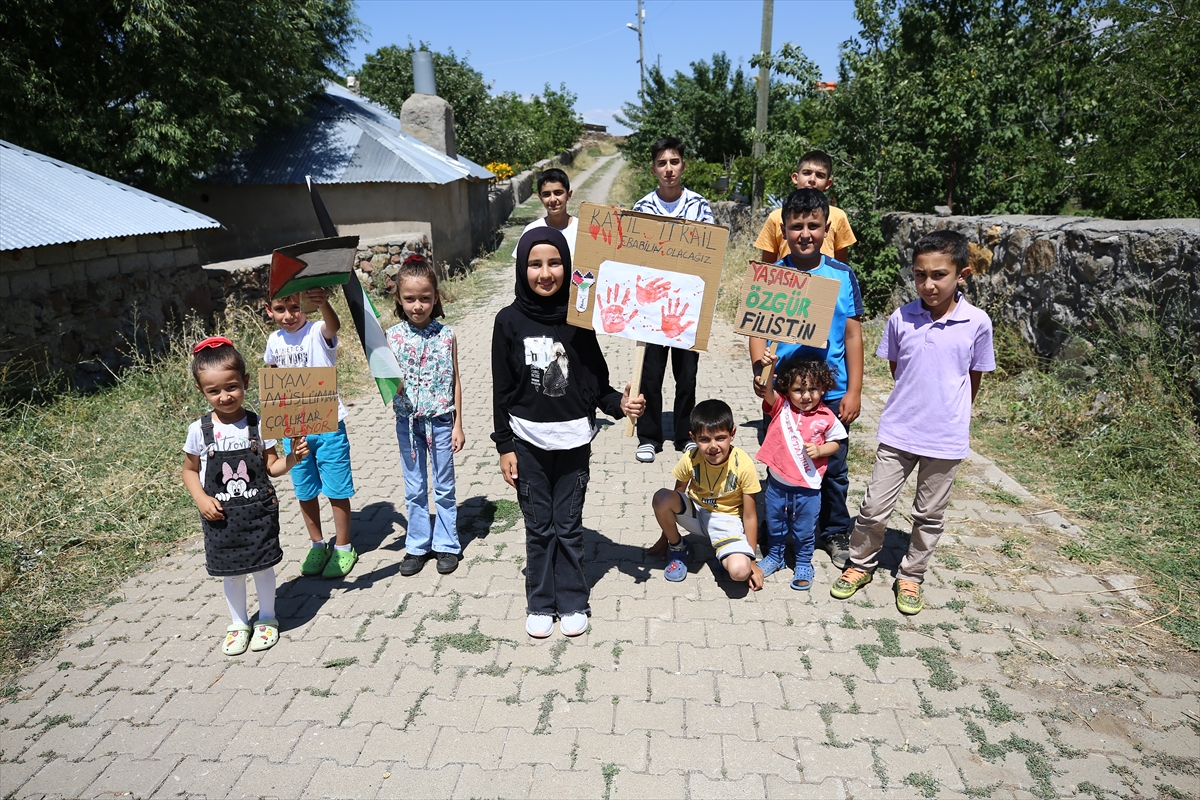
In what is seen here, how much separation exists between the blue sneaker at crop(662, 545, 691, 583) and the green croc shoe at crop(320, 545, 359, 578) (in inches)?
73.1

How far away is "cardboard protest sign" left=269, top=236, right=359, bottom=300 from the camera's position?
3.46 m

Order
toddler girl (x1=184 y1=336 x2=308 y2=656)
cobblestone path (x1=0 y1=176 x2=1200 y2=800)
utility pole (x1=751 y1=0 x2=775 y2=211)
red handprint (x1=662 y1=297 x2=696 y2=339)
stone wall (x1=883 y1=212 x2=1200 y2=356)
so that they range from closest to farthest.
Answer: cobblestone path (x1=0 y1=176 x2=1200 y2=800) < toddler girl (x1=184 y1=336 x2=308 y2=656) < red handprint (x1=662 y1=297 x2=696 y2=339) < stone wall (x1=883 y1=212 x2=1200 y2=356) < utility pole (x1=751 y1=0 x2=775 y2=211)

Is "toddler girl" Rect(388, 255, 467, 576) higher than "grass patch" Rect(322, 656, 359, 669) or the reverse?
higher

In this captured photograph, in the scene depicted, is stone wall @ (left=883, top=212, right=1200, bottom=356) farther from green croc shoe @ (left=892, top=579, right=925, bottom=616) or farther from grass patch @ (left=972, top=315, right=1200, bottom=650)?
green croc shoe @ (left=892, top=579, right=925, bottom=616)

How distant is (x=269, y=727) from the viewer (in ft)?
9.98

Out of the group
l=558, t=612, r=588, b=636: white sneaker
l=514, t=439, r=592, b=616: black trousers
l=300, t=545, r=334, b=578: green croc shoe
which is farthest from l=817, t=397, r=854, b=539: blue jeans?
l=300, t=545, r=334, b=578: green croc shoe

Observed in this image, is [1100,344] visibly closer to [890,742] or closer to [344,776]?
[890,742]

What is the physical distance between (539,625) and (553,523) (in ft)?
1.66

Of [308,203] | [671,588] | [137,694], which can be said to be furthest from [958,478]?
[308,203]

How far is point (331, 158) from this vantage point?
13.8 m

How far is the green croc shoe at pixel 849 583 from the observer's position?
3799mm

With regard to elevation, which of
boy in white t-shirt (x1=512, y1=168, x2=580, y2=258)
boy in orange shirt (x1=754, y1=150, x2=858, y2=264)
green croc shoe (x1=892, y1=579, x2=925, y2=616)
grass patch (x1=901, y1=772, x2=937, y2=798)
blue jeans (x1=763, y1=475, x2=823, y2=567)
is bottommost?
grass patch (x1=901, y1=772, x2=937, y2=798)

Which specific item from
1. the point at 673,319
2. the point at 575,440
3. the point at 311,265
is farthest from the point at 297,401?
the point at 673,319

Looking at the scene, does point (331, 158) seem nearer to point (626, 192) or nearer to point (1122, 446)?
point (1122, 446)
